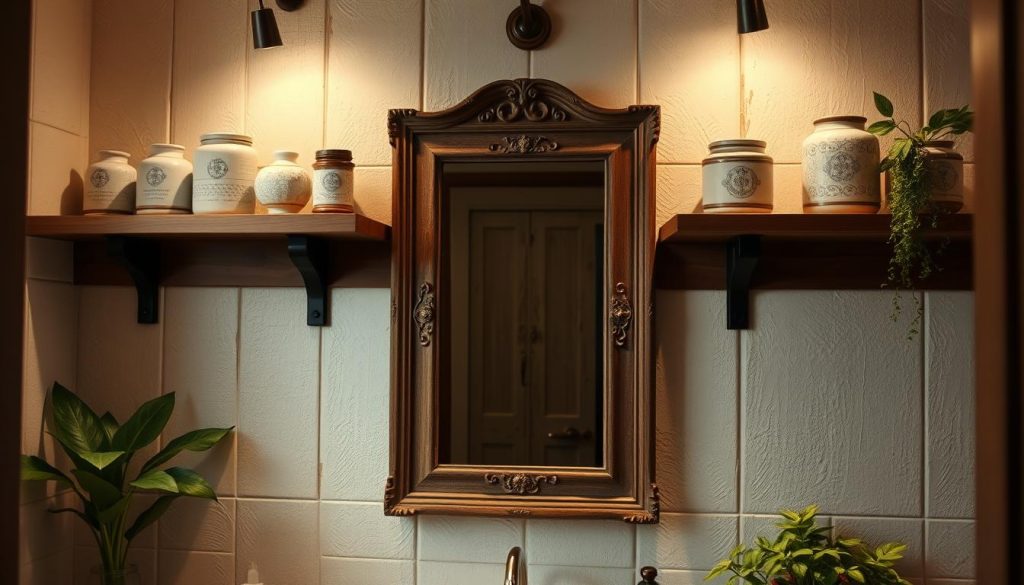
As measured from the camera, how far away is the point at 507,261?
172 cm

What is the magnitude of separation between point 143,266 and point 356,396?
46 centimetres

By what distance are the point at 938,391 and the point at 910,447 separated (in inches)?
4.3

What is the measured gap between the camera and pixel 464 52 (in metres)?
1.79

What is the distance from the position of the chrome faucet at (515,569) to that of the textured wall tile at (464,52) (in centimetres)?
81

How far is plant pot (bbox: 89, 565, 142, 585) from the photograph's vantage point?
1.69 meters

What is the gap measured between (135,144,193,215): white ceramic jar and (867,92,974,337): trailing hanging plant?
1210mm

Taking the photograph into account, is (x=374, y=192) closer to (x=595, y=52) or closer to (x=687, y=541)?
(x=595, y=52)

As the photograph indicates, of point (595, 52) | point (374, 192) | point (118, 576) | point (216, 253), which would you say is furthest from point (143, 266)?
point (595, 52)

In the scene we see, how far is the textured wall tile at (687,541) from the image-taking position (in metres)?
1.72

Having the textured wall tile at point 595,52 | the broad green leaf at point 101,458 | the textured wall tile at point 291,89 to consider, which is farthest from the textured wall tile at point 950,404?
the broad green leaf at point 101,458

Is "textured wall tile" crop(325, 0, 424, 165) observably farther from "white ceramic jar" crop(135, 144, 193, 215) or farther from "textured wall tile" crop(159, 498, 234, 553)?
"textured wall tile" crop(159, 498, 234, 553)

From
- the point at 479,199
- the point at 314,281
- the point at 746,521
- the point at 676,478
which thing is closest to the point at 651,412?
the point at 676,478

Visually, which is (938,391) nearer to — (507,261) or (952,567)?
(952,567)

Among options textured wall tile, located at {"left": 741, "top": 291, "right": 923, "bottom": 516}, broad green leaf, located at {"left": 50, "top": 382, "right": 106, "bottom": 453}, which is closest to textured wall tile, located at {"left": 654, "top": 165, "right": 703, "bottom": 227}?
textured wall tile, located at {"left": 741, "top": 291, "right": 923, "bottom": 516}
